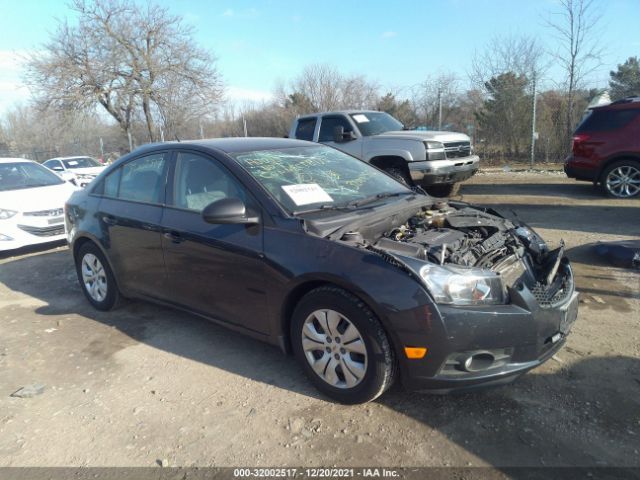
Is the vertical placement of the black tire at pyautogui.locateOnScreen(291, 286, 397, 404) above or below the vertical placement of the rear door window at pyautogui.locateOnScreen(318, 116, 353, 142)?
below

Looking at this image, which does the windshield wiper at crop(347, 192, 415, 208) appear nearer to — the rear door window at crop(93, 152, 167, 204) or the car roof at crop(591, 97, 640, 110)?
the rear door window at crop(93, 152, 167, 204)

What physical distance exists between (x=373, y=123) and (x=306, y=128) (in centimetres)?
146

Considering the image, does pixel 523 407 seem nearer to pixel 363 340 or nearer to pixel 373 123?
pixel 363 340

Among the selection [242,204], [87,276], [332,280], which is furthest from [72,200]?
[332,280]

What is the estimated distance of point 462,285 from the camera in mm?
2721

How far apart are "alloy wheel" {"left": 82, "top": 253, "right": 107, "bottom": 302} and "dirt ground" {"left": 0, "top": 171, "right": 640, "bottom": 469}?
1.17 feet

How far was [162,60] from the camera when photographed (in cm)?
2088

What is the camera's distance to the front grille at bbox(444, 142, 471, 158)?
902 cm

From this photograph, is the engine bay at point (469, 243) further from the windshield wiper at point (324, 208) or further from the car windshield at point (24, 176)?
the car windshield at point (24, 176)

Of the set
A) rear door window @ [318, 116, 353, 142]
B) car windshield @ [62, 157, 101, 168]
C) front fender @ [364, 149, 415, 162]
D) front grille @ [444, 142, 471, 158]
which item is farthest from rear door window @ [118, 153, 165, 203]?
car windshield @ [62, 157, 101, 168]

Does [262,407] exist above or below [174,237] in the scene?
below

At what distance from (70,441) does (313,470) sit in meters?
1.53

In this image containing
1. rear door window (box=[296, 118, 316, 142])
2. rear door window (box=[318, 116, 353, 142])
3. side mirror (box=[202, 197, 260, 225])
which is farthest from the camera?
rear door window (box=[296, 118, 316, 142])

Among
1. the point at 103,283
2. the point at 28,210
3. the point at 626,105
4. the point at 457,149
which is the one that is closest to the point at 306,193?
the point at 103,283
